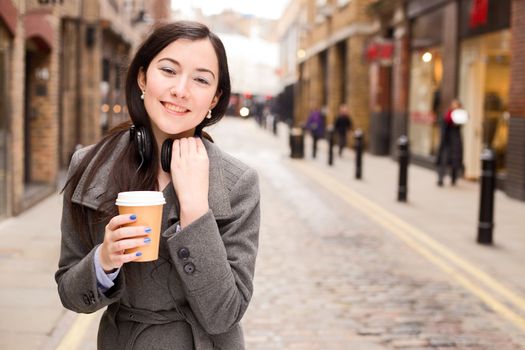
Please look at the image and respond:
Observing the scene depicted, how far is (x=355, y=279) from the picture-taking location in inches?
288

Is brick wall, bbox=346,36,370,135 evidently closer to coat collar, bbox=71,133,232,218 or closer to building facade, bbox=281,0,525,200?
building facade, bbox=281,0,525,200

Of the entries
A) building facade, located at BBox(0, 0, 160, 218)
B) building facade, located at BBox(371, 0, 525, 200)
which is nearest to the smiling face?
building facade, located at BBox(0, 0, 160, 218)

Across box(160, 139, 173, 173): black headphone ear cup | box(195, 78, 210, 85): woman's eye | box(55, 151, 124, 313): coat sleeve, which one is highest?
box(195, 78, 210, 85): woman's eye

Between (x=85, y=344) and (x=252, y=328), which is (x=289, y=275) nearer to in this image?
(x=252, y=328)

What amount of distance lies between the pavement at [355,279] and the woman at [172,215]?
3.27 m

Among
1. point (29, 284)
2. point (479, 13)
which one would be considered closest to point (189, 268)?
A: point (29, 284)

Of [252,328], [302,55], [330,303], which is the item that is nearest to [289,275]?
[330,303]

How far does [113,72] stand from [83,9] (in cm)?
726

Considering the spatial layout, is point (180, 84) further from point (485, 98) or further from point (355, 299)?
point (485, 98)

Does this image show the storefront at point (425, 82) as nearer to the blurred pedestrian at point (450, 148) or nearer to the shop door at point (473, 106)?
the shop door at point (473, 106)

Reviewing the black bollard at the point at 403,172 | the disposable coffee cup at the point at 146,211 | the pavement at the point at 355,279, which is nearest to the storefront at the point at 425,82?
the black bollard at the point at 403,172

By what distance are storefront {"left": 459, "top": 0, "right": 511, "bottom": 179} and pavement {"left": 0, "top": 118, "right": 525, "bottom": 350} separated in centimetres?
373

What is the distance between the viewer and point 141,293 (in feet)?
6.56

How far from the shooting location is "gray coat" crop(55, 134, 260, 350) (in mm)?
1897
